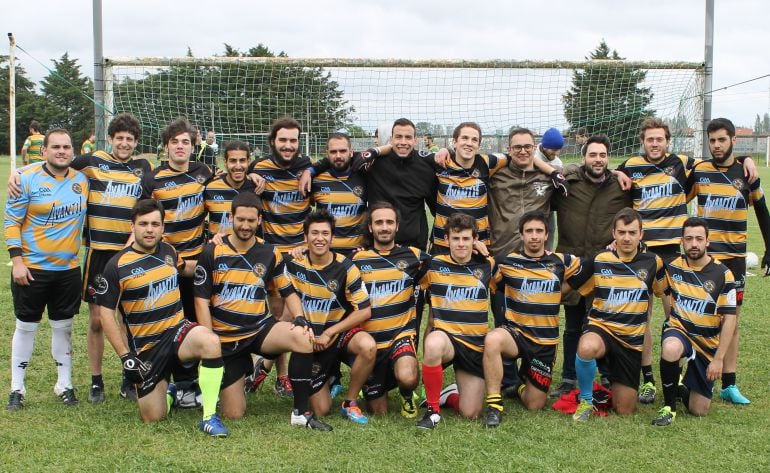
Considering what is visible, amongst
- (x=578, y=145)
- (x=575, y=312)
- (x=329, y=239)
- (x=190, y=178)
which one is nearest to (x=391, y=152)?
(x=329, y=239)

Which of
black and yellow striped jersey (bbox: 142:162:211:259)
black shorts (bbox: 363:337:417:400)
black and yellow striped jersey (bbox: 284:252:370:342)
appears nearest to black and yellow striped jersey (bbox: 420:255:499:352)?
black shorts (bbox: 363:337:417:400)

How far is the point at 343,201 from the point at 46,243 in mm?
1952

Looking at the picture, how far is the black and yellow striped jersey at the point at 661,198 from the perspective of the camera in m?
4.85

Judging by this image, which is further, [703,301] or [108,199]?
[108,199]

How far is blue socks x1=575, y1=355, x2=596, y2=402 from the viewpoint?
14.1 feet

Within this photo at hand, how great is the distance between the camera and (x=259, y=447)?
3.72 metres

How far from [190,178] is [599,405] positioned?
10.1ft

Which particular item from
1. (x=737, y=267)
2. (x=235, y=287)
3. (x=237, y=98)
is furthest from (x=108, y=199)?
(x=737, y=267)

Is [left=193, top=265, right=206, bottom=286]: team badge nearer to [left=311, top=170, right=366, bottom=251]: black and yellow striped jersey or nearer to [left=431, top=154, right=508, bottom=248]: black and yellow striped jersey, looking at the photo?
[left=311, top=170, right=366, bottom=251]: black and yellow striped jersey

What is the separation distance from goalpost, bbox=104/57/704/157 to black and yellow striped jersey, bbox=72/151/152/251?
2468 millimetres

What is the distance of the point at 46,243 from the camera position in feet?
14.7

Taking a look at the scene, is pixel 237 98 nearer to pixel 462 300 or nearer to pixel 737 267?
pixel 462 300

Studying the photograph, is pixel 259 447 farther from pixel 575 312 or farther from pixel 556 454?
pixel 575 312

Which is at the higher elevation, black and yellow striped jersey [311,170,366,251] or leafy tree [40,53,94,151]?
leafy tree [40,53,94,151]
